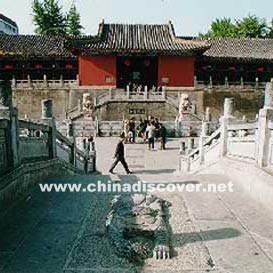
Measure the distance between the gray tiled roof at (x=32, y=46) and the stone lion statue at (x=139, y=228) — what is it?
25.5 metres

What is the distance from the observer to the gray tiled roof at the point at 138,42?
28734mm

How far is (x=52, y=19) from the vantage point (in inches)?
1885

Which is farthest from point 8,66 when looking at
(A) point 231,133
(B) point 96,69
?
(A) point 231,133

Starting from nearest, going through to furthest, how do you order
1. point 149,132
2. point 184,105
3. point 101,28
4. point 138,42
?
point 149,132
point 184,105
point 138,42
point 101,28

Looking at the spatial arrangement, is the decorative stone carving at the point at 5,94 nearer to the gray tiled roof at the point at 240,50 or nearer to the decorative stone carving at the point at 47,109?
the decorative stone carving at the point at 47,109

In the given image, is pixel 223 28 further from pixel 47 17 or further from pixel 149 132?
pixel 149 132

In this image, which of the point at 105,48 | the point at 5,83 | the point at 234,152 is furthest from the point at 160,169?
the point at 105,48

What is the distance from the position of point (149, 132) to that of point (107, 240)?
14.3 meters

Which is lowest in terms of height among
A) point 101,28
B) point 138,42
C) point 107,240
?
point 107,240

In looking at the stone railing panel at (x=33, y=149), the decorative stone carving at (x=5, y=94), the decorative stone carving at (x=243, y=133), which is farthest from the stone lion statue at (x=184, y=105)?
the decorative stone carving at (x=5, y=94)

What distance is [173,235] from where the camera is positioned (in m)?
5.25

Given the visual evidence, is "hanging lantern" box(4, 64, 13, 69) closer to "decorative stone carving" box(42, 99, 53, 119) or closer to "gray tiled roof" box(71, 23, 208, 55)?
"gray tiled roof" box(71, 23, 208, 55)

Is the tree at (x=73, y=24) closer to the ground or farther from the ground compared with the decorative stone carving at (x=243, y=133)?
farther from the ground

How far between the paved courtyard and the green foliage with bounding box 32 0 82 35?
4295 centimetres
